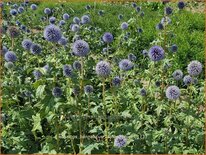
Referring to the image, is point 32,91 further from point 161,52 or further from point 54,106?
point 161,52

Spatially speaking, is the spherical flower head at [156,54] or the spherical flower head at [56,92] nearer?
the spherical flower head at [56,92]

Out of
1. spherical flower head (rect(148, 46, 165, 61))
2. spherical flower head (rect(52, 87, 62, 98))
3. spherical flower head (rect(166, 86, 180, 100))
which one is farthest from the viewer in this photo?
spherical flower head (rect(148, 46, 165, 61))

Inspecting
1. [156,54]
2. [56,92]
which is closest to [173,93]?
[156,54]

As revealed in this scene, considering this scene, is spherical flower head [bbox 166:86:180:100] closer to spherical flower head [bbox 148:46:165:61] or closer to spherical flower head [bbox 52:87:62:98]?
spherical flower head [bbox 148:46:165:61]

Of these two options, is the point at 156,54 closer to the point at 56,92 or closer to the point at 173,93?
the point at 173,93

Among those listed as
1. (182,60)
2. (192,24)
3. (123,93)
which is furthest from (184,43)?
(123,93)

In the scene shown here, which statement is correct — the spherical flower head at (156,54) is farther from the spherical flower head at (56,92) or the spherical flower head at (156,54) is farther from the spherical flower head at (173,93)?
the spherical flower head at (56,92)

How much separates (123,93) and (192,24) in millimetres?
4316

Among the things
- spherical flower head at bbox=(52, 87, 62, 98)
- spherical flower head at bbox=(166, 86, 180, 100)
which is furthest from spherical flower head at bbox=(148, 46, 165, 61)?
spherical flower head at bbox=(52, 87, 62, 98)

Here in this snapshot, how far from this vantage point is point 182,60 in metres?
6.29

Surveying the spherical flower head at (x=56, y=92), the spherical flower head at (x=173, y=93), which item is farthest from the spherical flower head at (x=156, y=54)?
the spherical flower head at (x=56, y=92)

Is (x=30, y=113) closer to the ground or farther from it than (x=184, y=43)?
closer to the ground

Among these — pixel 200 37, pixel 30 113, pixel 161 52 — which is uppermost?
pixel 200 37

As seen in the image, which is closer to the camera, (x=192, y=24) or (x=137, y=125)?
(x=137, y=125)
